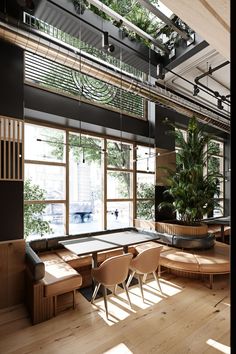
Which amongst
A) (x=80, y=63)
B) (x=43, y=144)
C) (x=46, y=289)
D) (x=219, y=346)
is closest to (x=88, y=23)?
(x=80, y=63)

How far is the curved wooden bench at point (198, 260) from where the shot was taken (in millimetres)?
3516

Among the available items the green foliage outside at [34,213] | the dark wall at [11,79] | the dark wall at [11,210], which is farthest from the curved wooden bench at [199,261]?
the dark wall at [11,79]

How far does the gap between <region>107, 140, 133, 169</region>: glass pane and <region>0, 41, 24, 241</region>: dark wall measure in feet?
7.56

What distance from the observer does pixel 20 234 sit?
3.13 meters

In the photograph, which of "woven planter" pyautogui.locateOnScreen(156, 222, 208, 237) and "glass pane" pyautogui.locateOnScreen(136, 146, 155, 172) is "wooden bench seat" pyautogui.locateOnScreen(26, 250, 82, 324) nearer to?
"woven planter" pyautogui.locateOnScreen(156, 222, 208, 237)

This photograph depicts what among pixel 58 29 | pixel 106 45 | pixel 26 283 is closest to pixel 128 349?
pixel 26 283

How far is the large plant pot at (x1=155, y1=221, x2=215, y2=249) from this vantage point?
4.17m

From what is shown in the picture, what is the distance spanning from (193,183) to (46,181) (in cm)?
296

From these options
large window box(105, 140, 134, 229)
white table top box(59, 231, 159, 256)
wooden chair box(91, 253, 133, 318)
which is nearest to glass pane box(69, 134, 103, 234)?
large window box(105, 140, 134, 229)

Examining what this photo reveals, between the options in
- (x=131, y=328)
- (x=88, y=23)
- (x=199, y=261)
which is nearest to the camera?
(x=131, y=328)

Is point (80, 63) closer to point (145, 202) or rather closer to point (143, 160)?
point (143, 160)

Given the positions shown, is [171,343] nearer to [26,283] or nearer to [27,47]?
[26,283]

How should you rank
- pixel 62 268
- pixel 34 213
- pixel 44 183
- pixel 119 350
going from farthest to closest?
pixel 44 183, pixel 34 213, pixel 62 268, pixel 119 350

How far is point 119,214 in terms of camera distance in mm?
5293
